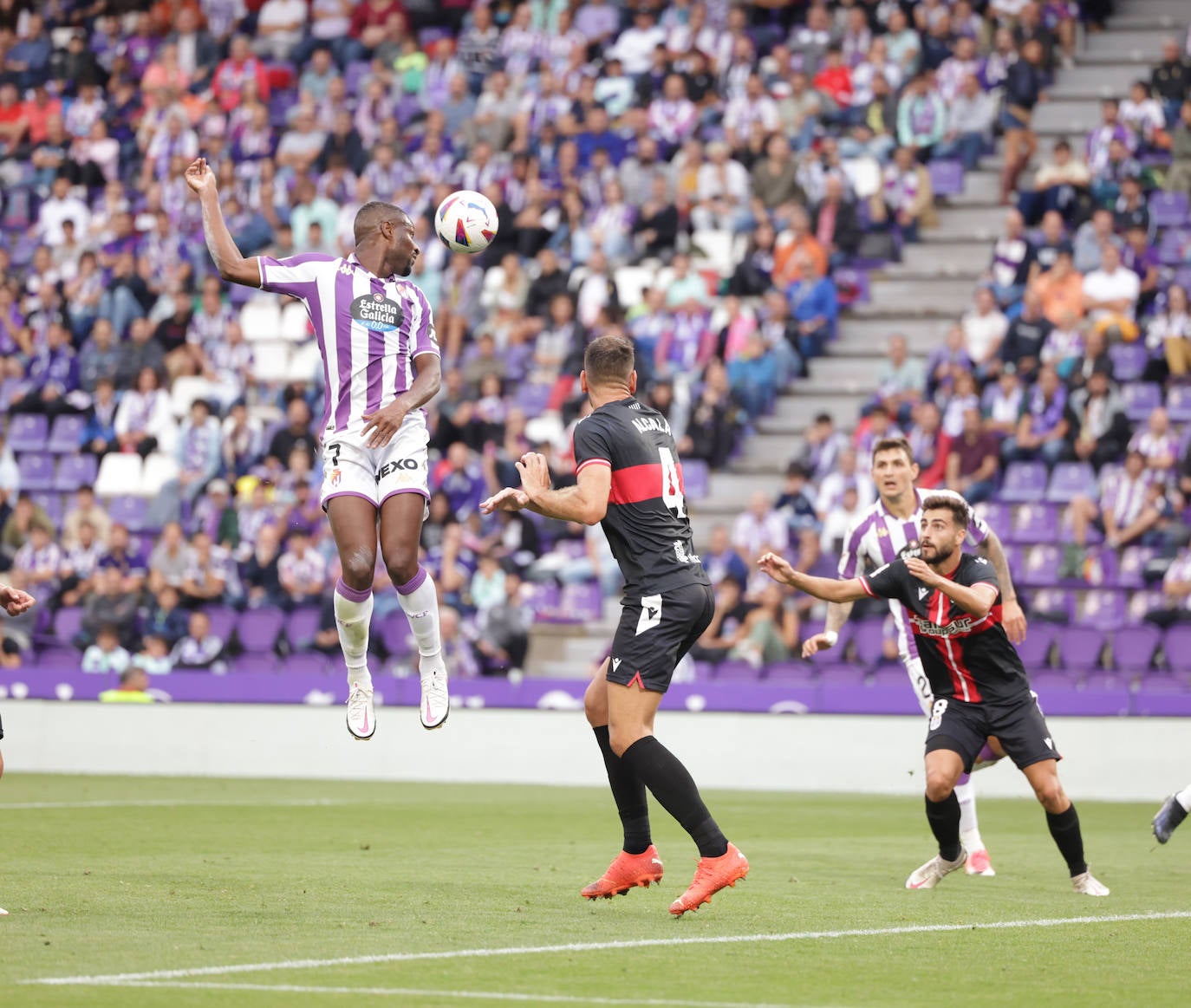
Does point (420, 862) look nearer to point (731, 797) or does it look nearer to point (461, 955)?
point (461, 955)

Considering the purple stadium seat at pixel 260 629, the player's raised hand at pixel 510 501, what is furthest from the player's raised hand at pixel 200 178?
the purple stadium seat at pixel 260 629

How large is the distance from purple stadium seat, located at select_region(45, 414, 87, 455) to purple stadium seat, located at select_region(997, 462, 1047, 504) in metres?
12.1

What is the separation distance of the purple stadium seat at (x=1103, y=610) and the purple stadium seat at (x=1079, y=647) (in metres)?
0.24

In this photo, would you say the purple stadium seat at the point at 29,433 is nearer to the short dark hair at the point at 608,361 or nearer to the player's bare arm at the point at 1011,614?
the player's bare arm at the point at 1011,614

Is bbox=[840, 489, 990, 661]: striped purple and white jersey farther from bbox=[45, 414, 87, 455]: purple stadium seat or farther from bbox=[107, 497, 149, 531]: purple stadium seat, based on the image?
bbox=[45, 414, 87, 455]: purple stadium seat

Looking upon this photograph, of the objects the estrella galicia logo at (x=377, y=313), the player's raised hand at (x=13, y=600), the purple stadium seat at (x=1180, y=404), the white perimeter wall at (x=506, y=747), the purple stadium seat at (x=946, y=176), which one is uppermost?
the purple stadium seat at (x=946, y=176)

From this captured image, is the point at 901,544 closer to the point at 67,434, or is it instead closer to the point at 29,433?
the point at 67,434

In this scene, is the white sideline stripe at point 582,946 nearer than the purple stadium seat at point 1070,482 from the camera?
Yes

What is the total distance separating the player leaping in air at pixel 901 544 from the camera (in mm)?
11445

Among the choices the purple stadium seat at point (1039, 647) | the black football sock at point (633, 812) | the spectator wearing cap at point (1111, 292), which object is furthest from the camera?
the spectator wearing cap at point (1111, 292)

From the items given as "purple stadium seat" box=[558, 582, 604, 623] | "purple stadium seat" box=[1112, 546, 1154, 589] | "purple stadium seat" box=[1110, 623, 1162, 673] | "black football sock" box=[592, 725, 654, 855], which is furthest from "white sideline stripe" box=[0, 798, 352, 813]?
"purple stadium seat" box=[1112, 546, 1154, 589]

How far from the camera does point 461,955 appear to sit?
7.36 metres

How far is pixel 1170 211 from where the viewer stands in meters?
22.6

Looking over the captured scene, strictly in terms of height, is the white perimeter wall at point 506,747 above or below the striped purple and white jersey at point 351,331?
below
